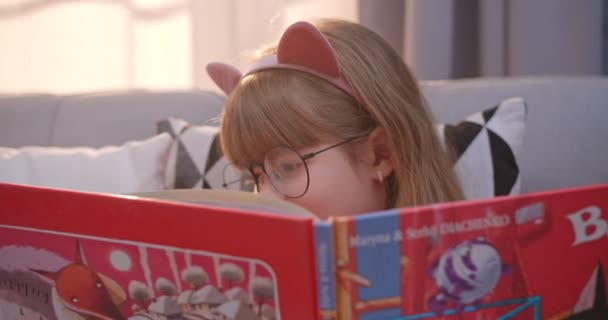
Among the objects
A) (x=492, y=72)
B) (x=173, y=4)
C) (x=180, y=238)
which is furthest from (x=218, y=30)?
(x=180, y=238)

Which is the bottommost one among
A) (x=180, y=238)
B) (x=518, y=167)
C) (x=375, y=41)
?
(x=518, y=167)

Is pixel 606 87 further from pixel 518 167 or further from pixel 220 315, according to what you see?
pixel 220 315

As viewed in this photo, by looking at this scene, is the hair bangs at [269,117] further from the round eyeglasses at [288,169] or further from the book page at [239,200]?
the book page at [239,200]

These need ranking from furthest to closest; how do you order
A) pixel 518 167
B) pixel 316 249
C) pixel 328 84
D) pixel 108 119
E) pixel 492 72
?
pixel 492 72 → pixel 108 119 → pixel 518 167 → pixel 328 84 → pixel 316 249

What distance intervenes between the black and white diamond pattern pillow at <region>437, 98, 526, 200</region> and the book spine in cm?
66

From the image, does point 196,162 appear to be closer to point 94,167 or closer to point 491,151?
point 94,167

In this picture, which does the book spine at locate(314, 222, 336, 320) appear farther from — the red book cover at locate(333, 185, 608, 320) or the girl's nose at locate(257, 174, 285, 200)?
the girl's nose at locate(257, 174, 285, 200)

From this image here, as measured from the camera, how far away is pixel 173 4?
1.77m

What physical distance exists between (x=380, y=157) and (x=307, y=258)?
0.47 m

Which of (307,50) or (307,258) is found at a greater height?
(307,50)

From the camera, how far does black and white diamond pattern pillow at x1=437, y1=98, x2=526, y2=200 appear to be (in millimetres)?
1061

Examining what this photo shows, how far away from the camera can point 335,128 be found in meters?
0.84

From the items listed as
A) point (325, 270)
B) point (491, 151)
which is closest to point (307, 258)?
point (325, 270)

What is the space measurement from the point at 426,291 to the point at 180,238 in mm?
190
